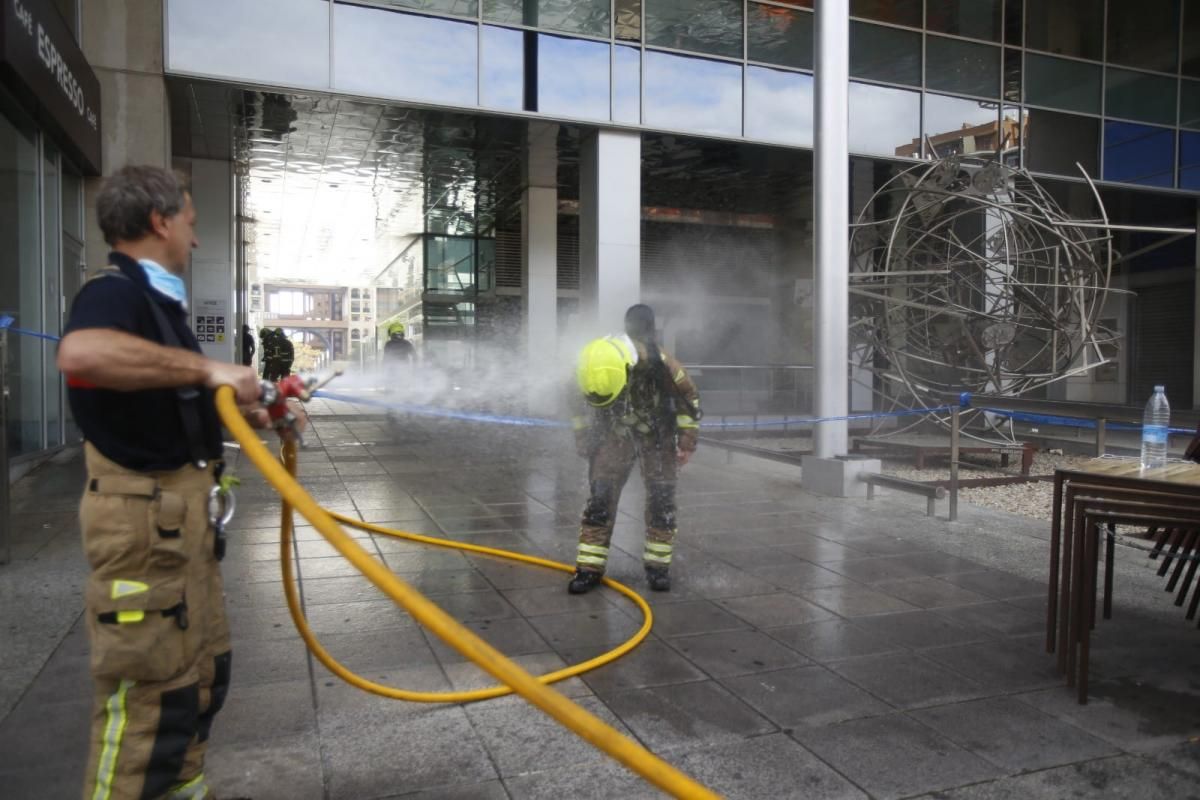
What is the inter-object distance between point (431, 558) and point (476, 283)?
1547 centimetres

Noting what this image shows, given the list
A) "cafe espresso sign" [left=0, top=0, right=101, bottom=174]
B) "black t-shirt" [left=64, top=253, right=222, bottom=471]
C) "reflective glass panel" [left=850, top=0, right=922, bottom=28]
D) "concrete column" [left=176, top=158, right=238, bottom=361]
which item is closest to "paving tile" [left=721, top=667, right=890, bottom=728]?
"black t-shirt" [left=64, top=253, right=222, bottom=471]

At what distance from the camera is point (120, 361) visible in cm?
200

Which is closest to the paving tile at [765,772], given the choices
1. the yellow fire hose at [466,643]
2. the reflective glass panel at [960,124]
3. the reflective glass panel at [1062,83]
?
the yellow fire hose at [466,643]

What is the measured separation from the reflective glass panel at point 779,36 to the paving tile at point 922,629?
11.0 metres

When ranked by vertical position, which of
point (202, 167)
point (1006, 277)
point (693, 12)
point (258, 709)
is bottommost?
point (258, 709)

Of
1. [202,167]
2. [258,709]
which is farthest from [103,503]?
[202,167]

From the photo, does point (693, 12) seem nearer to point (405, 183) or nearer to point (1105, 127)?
point (405, 183)

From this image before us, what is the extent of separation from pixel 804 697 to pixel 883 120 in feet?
42.1

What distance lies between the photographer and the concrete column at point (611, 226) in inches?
501

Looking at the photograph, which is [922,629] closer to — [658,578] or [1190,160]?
[658,578]

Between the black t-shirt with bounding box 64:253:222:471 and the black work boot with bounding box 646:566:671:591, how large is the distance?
3230 mm

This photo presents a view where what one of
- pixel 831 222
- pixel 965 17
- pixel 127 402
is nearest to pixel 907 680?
pixel 127 402

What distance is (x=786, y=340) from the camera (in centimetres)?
2095

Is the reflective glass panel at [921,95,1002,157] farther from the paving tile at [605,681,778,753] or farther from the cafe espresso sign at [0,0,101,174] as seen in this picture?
the paving tile at [605,681,778,753]
